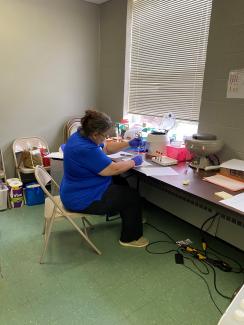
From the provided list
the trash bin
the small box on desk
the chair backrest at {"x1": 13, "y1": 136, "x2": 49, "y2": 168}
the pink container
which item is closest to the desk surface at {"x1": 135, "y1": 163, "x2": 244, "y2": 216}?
the small box on desk

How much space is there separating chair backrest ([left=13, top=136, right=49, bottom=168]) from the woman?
143cm

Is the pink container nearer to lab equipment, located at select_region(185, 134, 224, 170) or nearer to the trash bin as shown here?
lab equipment, located at select_region(185, 134, 224, 170)

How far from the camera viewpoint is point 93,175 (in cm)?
203

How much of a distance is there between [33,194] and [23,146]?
2.17 feet

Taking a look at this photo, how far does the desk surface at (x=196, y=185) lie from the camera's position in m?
1.62

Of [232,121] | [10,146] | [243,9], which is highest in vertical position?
[243,9]

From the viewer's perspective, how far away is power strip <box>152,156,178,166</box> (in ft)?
7.43

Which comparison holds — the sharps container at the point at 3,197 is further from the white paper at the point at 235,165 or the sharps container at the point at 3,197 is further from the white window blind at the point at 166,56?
the white paper at the point at 235,165

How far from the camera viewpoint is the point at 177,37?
8.79 feet

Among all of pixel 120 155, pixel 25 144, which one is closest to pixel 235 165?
pixel 120 155

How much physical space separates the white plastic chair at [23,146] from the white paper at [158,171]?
5.26ft

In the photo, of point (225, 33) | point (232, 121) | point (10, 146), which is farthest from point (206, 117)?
point (10, 146)

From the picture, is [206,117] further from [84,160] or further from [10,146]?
[10,146]

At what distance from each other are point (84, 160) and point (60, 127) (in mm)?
1796
